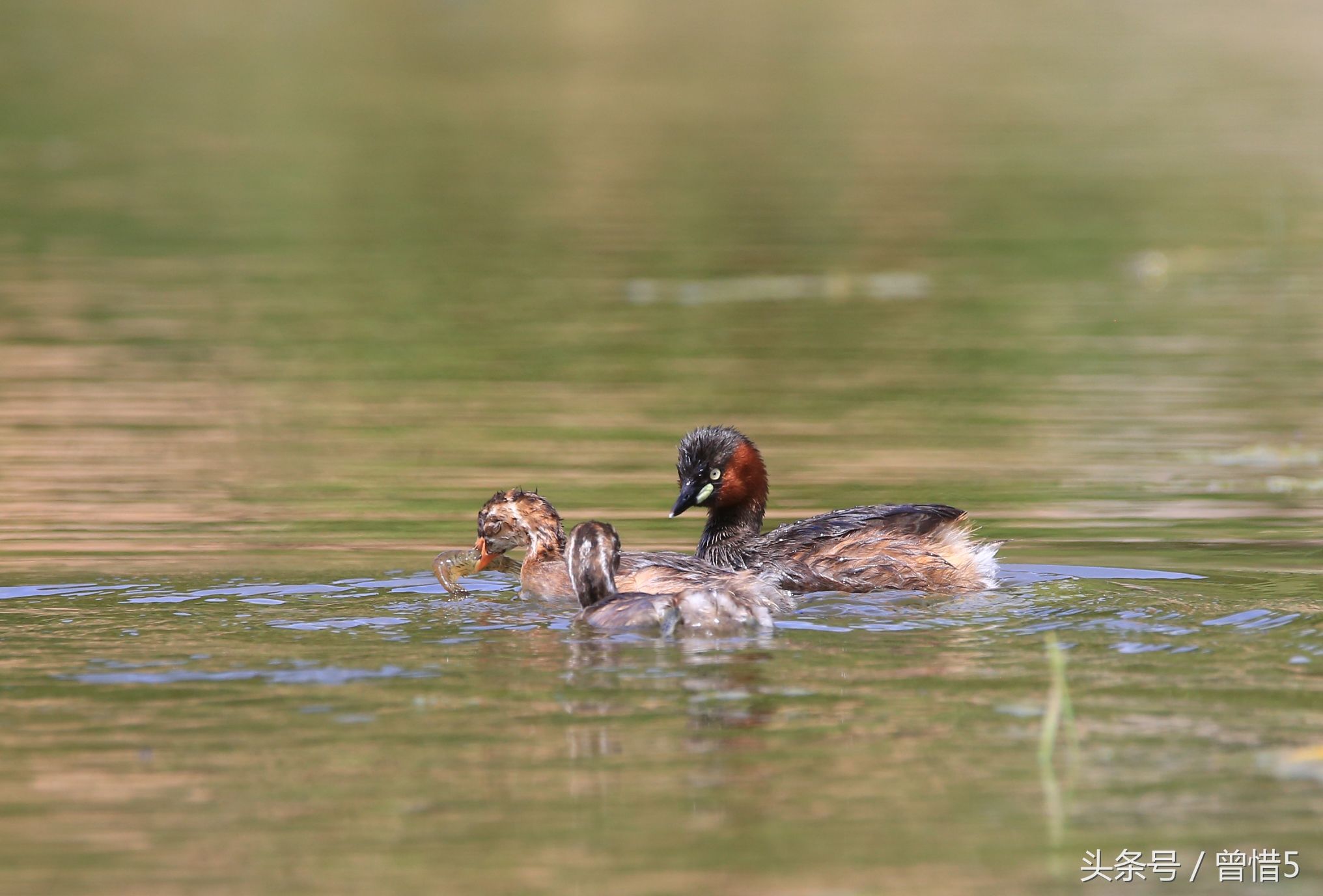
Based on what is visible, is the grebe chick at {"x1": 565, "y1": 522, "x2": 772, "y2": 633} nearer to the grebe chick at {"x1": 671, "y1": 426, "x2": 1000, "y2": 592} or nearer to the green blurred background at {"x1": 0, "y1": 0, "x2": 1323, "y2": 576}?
the grebe chick at {"x1": 671, "y1": 426, "x2": 1000, "y2": 592}

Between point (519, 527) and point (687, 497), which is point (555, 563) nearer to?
point (519, 527)

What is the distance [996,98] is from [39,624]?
3551 cm

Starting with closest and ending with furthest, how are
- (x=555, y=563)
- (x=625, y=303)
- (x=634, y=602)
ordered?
(x=634, y=602) < (x=555, y=563) < (x=625, y=303)

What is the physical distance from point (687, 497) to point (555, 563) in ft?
2.91

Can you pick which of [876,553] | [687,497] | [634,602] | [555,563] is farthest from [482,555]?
[876,553]

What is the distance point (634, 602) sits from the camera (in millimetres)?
9203

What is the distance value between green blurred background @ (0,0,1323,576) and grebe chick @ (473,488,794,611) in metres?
0.61

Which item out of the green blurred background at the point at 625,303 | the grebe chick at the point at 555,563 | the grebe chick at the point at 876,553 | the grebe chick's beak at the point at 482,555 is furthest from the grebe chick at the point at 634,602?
the green blurred background at the point at 625,303

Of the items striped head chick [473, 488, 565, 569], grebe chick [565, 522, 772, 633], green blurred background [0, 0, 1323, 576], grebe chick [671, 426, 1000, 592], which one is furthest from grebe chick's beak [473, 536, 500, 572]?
grebe chick [565, 522, 772, 633]

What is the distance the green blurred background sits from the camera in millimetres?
12672

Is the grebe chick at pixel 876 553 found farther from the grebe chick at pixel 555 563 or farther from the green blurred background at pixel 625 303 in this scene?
the green blurred background at pixel 625 303

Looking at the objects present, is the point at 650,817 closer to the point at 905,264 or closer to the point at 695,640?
the point at 695,640

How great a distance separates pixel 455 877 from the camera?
20.1 feet

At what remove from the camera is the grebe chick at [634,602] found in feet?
29.9
